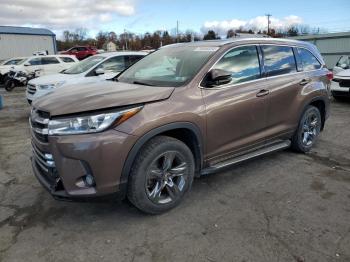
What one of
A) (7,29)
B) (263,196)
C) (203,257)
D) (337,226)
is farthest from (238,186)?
(7,29)

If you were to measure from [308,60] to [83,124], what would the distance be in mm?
3930

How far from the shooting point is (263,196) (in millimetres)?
4141

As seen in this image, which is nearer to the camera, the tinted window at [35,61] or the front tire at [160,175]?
the front tire at [160,175]

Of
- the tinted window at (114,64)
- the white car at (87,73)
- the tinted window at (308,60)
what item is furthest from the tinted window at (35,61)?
the tinted window at (308,60)

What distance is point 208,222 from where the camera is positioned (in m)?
3.57

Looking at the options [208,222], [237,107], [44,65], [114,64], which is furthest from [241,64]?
[44,65]

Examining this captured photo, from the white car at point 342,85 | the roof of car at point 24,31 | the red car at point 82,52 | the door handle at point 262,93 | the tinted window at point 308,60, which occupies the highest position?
the roof of car at point 24,31

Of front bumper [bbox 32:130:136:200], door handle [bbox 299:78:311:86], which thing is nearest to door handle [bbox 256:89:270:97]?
door handle [bbox 299:78:311:86]

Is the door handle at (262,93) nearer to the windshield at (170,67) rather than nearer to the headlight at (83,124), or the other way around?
the windshield at (170,67)

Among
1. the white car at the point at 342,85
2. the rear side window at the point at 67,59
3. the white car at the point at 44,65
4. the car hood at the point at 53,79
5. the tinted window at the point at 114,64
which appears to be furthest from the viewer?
the rear side window at the point at 67,59

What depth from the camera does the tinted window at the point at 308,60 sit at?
5.48 m

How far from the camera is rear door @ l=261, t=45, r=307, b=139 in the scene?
475 cm

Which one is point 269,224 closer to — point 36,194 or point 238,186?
point 238,186

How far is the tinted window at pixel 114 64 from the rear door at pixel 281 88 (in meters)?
5.74
